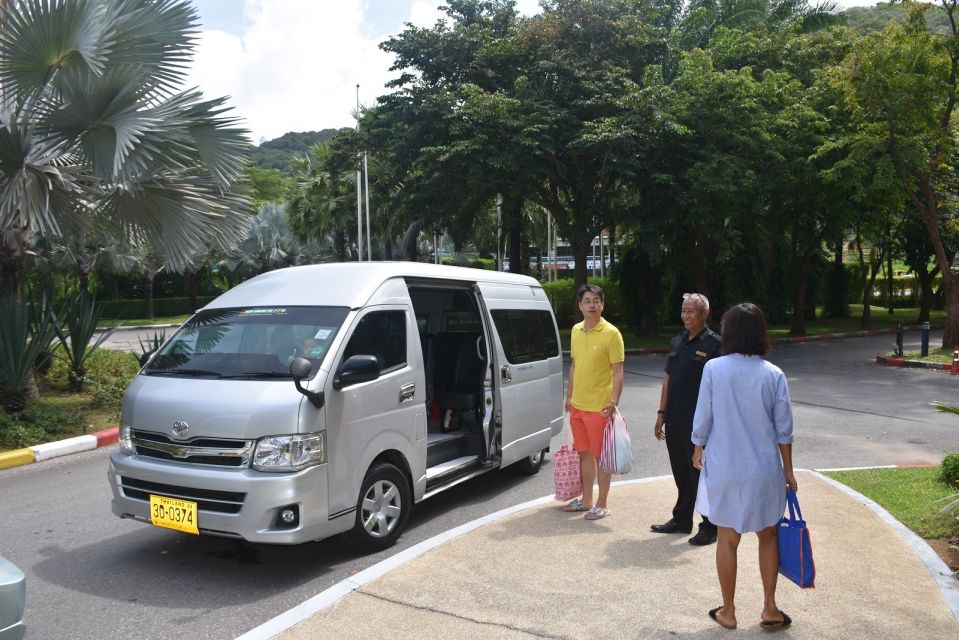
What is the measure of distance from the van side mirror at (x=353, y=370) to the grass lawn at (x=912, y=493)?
4.13 meters

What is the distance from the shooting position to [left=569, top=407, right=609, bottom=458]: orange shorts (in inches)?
245

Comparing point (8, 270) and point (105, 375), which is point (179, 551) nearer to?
point (8, 270)

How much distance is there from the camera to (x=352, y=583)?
4879 millimetres

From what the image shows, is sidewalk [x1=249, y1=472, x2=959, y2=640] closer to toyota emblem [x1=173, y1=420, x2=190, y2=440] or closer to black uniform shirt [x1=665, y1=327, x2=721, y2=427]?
black uniform shirt [x1=665, y1=327, x2=721, y2=427]

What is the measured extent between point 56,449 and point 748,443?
27.5 feet

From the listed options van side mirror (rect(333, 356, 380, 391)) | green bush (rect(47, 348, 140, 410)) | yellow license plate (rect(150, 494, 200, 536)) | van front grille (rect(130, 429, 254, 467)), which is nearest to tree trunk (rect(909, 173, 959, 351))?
green bush (rect(47, 348, 140, 410))

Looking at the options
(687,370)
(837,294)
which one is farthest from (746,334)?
(837,294)

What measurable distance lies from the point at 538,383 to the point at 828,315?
33.0 m

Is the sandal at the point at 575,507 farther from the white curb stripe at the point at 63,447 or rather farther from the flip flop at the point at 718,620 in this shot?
the white curb stripe at the point at 63,447

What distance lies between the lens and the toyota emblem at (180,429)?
16.9ft

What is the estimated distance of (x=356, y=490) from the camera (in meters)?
5.45

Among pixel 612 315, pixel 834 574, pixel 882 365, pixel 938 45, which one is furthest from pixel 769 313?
pixel 834 574

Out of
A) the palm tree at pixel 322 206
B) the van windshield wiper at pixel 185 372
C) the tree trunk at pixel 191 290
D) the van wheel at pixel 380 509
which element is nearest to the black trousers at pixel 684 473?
the van wheel at pixel 380 509

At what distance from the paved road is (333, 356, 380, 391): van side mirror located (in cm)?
127
